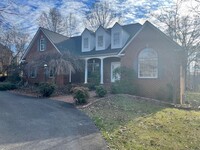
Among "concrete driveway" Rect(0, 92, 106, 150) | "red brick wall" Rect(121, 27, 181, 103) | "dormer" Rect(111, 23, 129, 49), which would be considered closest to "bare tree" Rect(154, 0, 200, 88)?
"dormer" Rect(111, 23, 129, 49)

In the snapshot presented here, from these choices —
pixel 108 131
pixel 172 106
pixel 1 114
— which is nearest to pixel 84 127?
pixel 108 131

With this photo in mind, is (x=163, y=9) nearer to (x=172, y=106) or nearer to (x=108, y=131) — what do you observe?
(x=172, y=106)

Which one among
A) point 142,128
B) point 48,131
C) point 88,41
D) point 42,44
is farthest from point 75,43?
point 48,131

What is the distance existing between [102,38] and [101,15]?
16.3 m

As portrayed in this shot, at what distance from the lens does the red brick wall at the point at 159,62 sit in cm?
1538

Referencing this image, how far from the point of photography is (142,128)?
7766 millimetres

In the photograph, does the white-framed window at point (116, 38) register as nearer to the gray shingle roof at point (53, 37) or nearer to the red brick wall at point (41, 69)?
the red brick wall at point (41, 69)

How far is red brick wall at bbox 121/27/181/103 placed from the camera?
50.5 feet

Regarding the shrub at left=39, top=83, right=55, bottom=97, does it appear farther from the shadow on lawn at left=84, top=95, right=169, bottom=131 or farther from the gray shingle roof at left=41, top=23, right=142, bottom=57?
the gray shingle roof at left=41, top=23, right=142, bottom=57

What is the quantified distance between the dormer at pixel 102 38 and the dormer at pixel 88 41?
3.62 feet

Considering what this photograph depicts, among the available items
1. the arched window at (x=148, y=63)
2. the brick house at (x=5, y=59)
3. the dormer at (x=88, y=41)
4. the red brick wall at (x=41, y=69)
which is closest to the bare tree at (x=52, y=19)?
the brick house at (x=5, y=59)

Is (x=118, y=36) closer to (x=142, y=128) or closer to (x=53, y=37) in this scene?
(x=53, y=37)

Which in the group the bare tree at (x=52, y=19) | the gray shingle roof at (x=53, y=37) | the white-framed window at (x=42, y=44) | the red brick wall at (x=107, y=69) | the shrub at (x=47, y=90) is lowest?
the shrub at (x=47, y=90)

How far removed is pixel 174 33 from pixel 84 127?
2495cm
